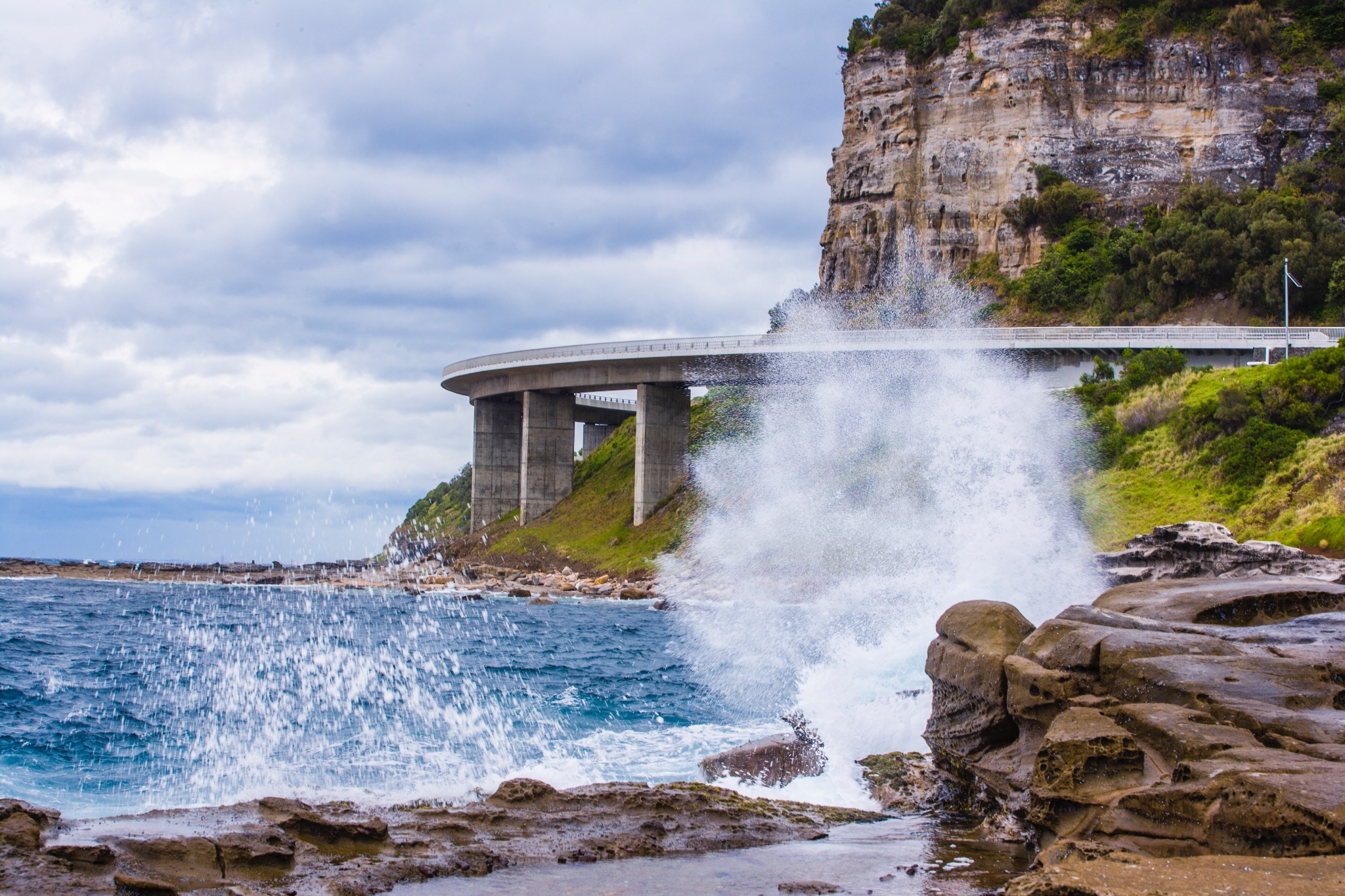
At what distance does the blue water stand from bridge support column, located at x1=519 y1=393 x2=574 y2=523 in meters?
39.6

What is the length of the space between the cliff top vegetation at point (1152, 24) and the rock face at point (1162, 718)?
239 feet

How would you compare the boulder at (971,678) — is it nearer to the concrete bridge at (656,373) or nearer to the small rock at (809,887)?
the small rock at (809,887)

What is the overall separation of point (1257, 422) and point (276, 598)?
42262mm

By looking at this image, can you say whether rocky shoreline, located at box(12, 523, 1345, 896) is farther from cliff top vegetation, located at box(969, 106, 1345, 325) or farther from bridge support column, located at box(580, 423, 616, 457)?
bridge support column, located at box(580, 423, 616, 457)

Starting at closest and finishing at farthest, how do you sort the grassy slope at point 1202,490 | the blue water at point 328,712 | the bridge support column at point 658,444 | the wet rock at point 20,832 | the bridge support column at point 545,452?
the wet rock at point 20,832 < the blue water at point 328,712 < the grassy slope at point 1202,490 < the bridge support column at point 658,444 < the bridge support column at point 545,452

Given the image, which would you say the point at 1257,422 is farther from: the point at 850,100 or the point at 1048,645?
the point at 850,100

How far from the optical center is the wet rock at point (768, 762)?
39.4ft

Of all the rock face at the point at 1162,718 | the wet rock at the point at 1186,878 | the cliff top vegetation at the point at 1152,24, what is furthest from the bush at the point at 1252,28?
the wet rock at the point at 1186,878

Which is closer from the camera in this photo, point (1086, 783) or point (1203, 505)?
point (1086, 783)

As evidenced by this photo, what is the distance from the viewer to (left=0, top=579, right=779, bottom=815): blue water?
1144 centimetres

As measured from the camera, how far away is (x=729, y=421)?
6769 centimetres

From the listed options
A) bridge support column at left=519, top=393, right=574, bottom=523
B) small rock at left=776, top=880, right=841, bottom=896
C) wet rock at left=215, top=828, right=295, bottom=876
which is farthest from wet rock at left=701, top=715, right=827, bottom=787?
bridge support column at left=519, top=393, right=574, bottom=523

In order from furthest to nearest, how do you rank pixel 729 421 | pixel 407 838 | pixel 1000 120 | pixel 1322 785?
pixel 1000 120 → pixel 729 421 → pixel 407 838 → pixel 1322 785

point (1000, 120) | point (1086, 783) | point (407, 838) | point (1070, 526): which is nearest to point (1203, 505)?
point (1070, 526)
